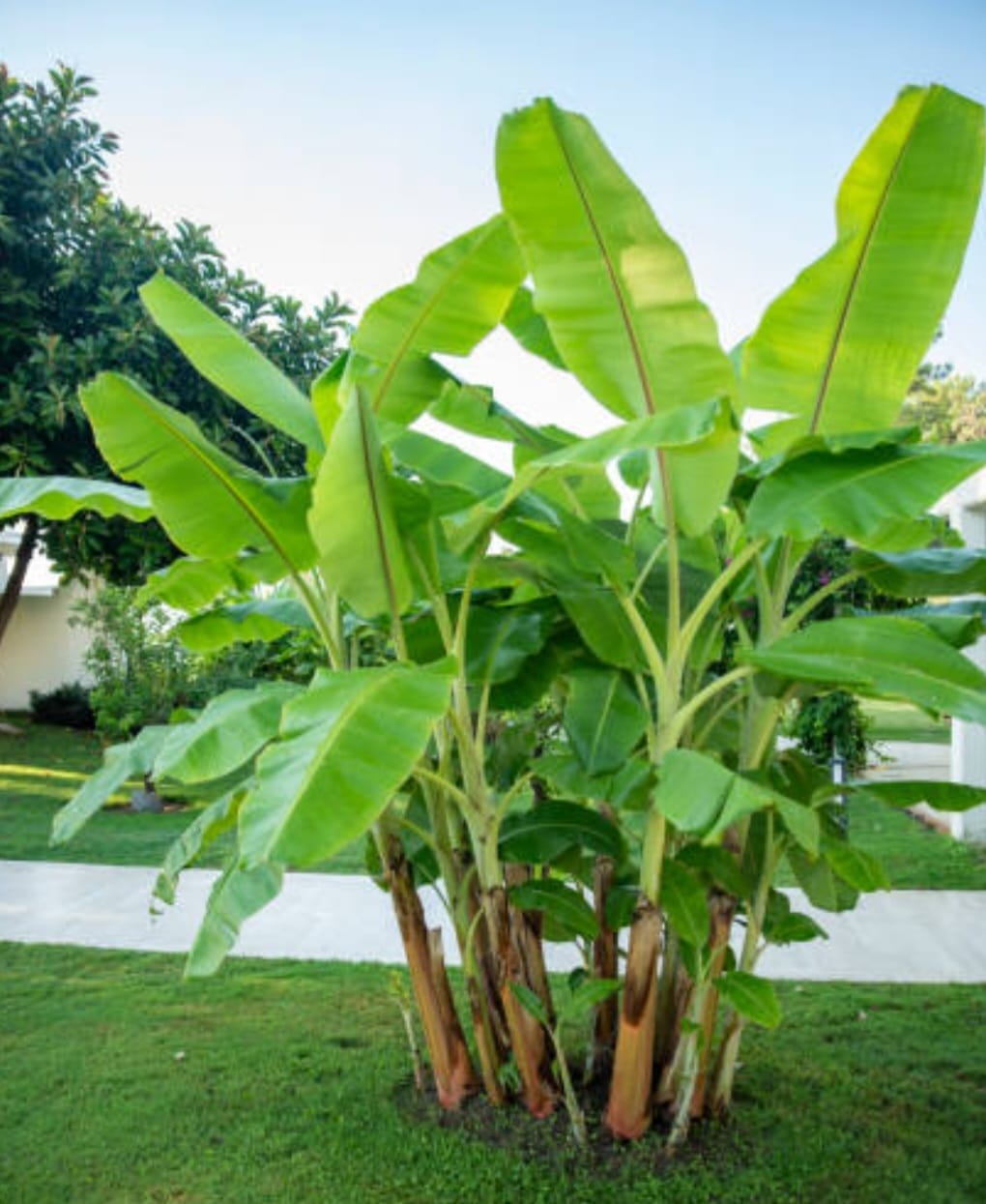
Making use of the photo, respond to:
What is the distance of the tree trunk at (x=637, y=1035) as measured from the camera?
2.80 m

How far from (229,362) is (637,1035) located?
84.3 inches

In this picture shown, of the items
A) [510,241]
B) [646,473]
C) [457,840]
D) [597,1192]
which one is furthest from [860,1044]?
[510,241]

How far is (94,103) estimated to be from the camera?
35.5 feet

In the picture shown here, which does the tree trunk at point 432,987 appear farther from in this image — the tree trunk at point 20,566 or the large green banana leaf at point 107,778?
the tree trunk at point 20,566

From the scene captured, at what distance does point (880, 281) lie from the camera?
2506 millimetres

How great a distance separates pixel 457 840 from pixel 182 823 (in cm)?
668

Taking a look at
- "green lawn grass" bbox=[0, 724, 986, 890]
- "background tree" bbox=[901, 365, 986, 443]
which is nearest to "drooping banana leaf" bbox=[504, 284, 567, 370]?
"green lawn grass" bbox=[0, 724, 986, 890]

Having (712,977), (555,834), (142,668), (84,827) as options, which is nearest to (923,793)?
(712,977)

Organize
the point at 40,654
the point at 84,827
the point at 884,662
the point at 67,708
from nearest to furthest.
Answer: the point at 884,662
the point at 84,827
the point at 67,708
the point at 40,654

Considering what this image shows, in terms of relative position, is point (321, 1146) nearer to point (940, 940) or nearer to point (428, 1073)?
point (428, 1073)

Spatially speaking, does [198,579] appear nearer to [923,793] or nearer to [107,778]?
[107,778]

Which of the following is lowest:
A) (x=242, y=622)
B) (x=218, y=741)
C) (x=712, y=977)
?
(x=712, y=977)

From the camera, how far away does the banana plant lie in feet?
7.68

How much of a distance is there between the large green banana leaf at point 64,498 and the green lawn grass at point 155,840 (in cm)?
334
